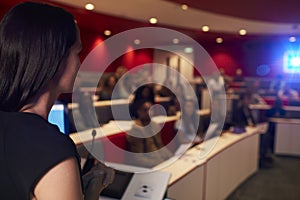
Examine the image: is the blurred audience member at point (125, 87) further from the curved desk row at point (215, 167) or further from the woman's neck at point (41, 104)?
the woman's neck at point (41, 104)

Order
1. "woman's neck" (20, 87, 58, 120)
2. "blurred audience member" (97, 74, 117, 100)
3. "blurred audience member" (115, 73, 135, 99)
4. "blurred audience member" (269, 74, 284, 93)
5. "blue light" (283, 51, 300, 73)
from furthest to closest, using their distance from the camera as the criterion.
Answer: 1. "blue light" (283, 51, 300, 73)
2. "blurred audience member" (269, 74, 284, 93)
3. "blurred audience member" (97, 74, 117, 100)
4. "blurred audience member" (115, 73, 135, 99)
5. "woman's neck" (20, 87, 58, 120)

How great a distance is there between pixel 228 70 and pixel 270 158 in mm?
5508

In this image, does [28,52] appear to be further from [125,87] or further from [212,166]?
[125,87]

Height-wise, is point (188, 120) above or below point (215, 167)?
above

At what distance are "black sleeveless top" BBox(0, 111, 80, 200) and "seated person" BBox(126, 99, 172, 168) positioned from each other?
5.25 feet

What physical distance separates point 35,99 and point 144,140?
1918 millimetres

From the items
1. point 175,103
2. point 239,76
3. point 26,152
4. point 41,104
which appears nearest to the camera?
point 26,152

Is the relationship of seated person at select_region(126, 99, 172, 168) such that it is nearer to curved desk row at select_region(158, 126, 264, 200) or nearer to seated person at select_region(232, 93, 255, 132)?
curved desk row at select_region(158, 126, 264, 200)

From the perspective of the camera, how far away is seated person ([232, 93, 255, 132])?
397cm

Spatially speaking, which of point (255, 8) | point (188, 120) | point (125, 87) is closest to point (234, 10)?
point (255, 8)

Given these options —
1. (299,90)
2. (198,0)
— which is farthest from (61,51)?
(299,90)

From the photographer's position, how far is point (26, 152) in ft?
1.60

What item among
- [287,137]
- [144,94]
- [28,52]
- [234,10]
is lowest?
[287,137]

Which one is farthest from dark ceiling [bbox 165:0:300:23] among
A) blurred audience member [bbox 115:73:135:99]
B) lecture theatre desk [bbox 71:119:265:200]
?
lecture theatre desk [bbox 71:119:265:200]
